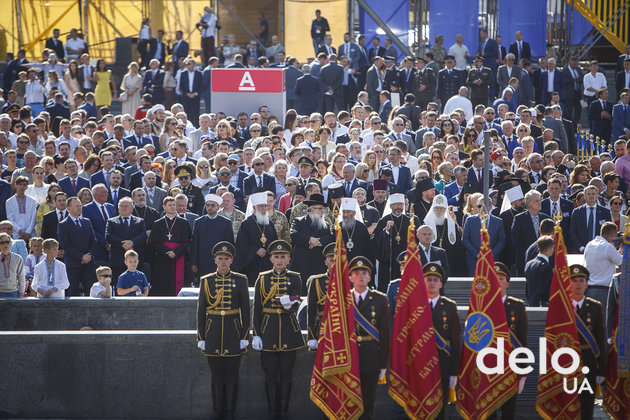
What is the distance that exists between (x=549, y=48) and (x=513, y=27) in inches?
43.6

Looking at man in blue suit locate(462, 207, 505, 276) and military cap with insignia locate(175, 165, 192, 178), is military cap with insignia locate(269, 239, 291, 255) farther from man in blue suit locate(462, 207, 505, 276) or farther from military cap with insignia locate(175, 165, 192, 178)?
military cap with insignia locate(175, 165, 192, 178)

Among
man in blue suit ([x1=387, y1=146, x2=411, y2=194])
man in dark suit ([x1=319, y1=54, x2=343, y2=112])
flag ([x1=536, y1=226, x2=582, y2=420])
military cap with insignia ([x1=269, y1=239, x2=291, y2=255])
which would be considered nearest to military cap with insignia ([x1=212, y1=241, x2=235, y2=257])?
military cap with insignia ([x1=269, y1=239, x2=291, y2=255])

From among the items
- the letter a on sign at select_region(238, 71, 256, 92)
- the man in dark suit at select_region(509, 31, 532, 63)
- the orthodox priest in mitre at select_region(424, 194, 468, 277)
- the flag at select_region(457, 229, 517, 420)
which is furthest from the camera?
the man in dark suit at select_region(509, 31, 532, 63)

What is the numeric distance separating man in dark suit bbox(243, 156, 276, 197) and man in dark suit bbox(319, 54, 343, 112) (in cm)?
857

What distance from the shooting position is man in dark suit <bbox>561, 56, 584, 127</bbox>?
82.8ft

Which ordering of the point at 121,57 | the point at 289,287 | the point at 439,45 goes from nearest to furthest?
the point at 289,287
the point at 439,45
the point at 121,57

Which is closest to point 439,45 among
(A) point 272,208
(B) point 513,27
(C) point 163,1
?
(B) point 513,27

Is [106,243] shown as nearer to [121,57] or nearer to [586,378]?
[586,378]

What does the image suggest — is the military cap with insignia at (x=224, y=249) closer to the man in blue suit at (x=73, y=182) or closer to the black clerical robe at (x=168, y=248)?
the black clerical robe at (x=168, y=248)

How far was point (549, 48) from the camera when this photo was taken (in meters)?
29.1

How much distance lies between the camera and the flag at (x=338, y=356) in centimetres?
1098

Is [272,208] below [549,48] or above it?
below

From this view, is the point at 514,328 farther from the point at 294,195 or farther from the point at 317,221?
the point at 294,195

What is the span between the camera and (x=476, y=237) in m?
15.0
